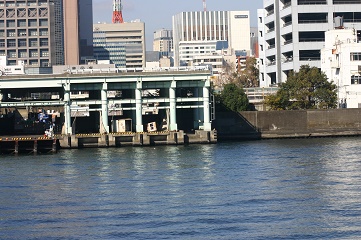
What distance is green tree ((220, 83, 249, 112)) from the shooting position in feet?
391

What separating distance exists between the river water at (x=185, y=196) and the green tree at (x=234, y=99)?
3281cm

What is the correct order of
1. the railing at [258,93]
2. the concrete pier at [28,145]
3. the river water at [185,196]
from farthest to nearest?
the railing at [258,93], the concrete pier at [28,145], the river water at [185,196]

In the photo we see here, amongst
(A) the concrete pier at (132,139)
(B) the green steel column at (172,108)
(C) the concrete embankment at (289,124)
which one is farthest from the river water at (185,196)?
(C) the concrete embankment at (289,124)

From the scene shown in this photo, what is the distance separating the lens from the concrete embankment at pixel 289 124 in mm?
112438

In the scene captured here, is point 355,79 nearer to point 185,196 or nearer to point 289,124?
point 289,124

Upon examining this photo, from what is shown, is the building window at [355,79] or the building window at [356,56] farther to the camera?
the building window at [355,79]

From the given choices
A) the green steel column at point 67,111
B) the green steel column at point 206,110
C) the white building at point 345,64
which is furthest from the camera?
the white building at point 345,64

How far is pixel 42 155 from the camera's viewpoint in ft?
300

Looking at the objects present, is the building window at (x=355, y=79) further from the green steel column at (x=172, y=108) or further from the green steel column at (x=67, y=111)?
the green steel column at (x=67, y=111)

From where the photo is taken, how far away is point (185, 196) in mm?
54594

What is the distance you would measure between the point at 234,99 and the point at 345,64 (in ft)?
49.4

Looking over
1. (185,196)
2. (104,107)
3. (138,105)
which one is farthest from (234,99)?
(185,196)

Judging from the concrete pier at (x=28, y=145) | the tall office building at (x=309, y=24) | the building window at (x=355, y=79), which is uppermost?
the tall office building at (x=309, y=24)

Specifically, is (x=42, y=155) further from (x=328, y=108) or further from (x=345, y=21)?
(x=345, y=21)
